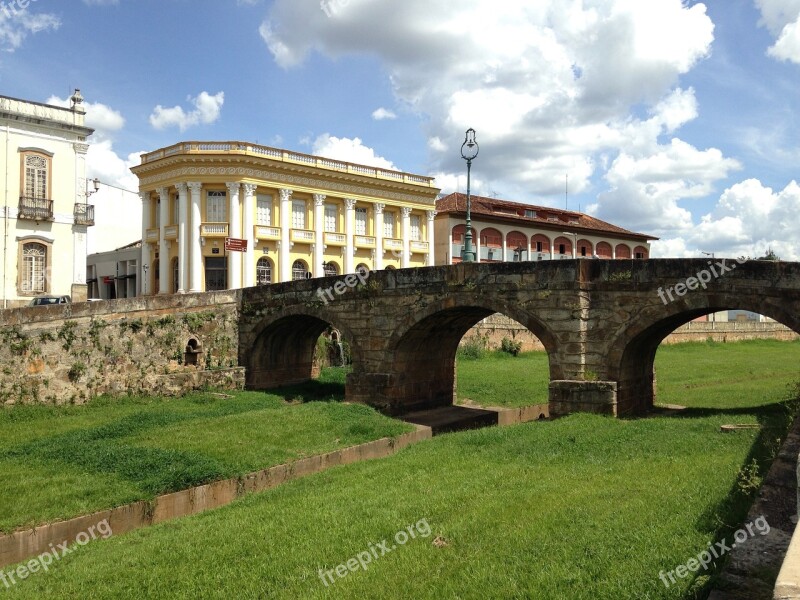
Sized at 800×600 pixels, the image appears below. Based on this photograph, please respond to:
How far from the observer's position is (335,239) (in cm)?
3856

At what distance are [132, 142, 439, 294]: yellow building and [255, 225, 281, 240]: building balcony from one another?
55 millimetres

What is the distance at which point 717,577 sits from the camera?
5145 mm

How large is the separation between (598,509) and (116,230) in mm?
42647

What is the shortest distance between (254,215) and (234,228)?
1.52 m

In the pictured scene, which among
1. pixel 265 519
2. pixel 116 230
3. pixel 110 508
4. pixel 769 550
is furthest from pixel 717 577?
pixel 116 230

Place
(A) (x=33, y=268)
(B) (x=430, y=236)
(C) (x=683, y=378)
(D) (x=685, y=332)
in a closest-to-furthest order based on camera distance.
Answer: (C) (x=683, y=378) → (A) (x=33, y=268) → (D) (x=685, y=332) → (B) (x=430, y=236)

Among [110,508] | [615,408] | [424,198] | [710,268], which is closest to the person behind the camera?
[110,508]

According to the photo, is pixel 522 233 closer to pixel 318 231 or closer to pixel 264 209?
pixel 318 231

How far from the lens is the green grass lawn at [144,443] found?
11.5 m

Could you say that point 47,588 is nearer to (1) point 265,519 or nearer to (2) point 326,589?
(1) point 265,519

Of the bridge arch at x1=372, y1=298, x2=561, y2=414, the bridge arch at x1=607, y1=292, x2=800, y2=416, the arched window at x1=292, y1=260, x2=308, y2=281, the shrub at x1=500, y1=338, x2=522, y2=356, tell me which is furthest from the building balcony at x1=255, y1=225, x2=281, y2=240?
the bridge arch at x1=607, y1=292, x2=800, y2=416

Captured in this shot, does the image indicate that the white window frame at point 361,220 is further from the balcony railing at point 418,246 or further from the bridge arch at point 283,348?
the bridge arch at point 283,348

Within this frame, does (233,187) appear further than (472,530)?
Yes

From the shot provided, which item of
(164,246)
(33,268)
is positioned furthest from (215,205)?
(33,268)
